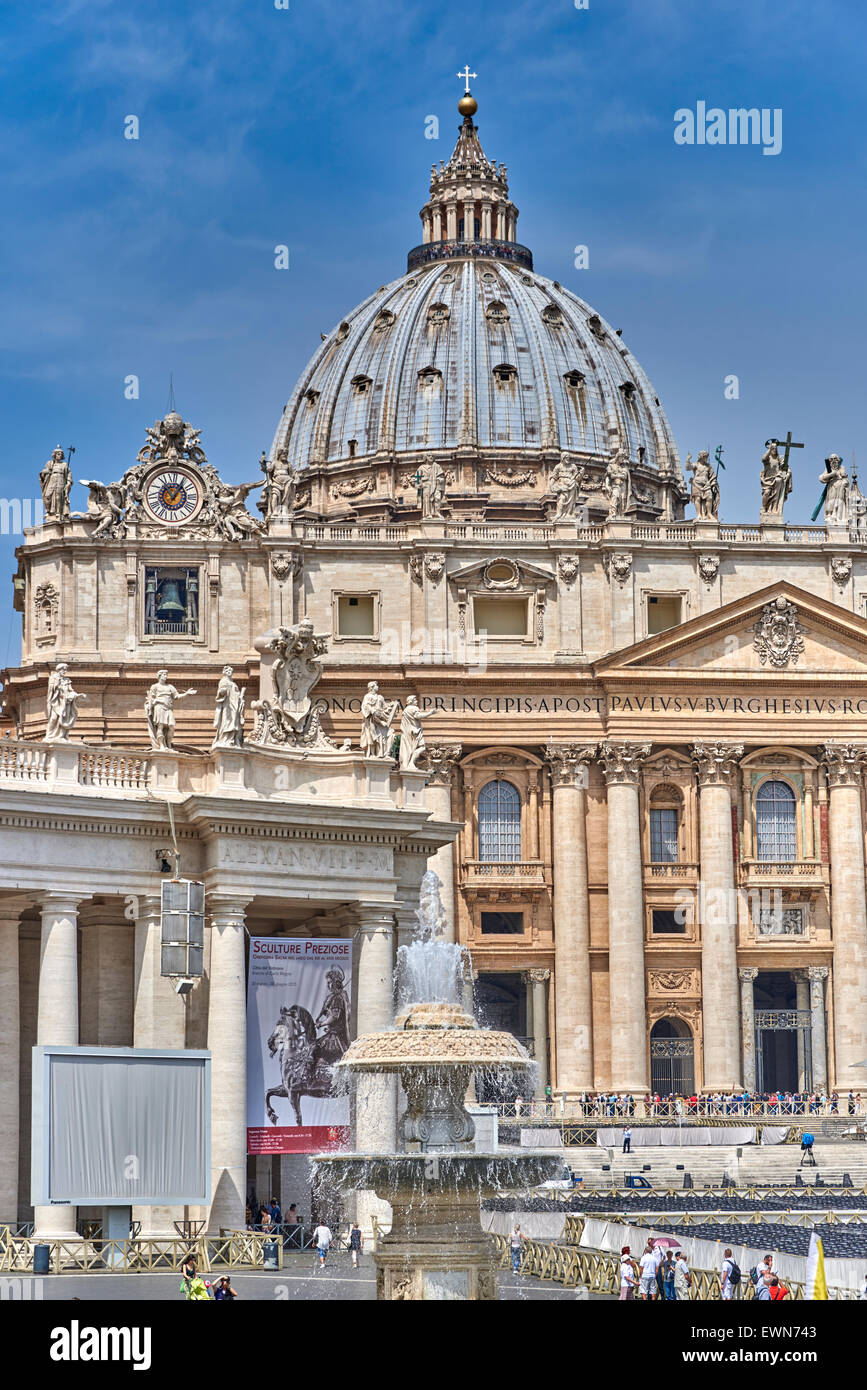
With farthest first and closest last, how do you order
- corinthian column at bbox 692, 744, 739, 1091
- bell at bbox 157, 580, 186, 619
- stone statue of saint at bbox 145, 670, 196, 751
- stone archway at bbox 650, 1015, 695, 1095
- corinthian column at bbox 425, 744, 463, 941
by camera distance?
stone archway at bbox 650, 1015, 695, 1095, bell at bbox 157, 580, 186, 619, corinthian column at bbox 692, 744, 739, 1091, corinthian column at bbox 425, 744, 463, 941, stone statue of saint at bbox 145, 670, 196, 751

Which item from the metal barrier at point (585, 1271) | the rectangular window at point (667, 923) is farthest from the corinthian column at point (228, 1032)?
the rectangular window at point (667, 923)

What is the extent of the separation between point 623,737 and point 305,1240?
46209 mm

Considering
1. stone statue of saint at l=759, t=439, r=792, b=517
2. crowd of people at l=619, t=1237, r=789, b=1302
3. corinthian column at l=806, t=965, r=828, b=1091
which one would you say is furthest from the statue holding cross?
crowd of people at l=619, t=1237, r=789, b=1302

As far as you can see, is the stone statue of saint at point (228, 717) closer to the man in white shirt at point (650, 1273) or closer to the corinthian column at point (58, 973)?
the corinthian column at point (58, 973)

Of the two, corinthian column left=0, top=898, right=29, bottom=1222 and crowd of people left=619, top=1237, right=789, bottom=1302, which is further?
corinthian column left=0, top=898, right=29, bottom=1222

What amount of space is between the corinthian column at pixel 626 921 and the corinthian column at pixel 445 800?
5.85 metres

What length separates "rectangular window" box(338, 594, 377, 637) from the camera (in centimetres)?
8775

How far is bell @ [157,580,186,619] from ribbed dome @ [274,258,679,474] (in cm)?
4020

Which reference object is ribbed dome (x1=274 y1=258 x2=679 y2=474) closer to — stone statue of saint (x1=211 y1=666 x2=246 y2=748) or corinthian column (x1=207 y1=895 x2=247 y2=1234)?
stone statue of saint (x1=211 y1=666 x2=246 y2=748)

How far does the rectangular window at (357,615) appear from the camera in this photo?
3455 inches

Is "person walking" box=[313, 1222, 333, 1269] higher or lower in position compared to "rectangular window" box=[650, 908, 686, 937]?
lower

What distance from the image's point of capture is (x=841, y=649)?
88875 millimetres

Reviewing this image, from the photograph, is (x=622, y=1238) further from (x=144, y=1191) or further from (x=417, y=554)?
(x=417, y=554)
